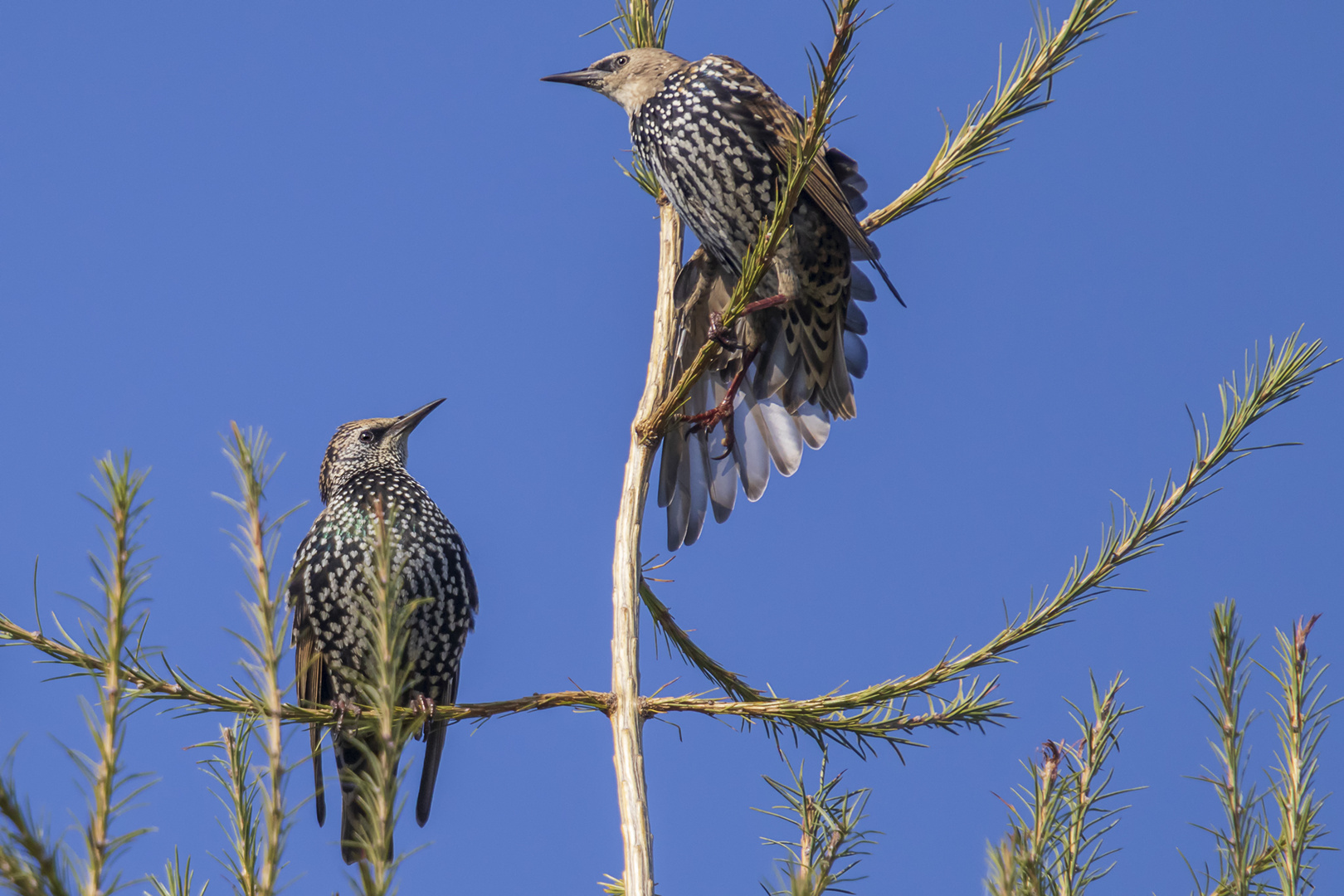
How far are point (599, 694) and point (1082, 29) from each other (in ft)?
6.38

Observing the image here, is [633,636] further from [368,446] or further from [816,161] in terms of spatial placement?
[368,446]

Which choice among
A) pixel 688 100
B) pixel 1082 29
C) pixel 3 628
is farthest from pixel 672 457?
pixel 3 628

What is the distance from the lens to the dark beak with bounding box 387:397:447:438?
4.96 metres

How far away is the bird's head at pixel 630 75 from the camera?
4488 mm

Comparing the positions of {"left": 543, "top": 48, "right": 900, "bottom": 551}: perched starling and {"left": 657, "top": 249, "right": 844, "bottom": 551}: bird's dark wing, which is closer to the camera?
{"left": 543, "top": 48, "right": 900, "bottom": 551}: perched starling

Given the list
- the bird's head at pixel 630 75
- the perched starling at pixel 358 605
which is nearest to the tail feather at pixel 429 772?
the perched starling at pixel 358 605

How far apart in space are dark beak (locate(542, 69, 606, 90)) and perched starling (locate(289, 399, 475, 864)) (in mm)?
1874

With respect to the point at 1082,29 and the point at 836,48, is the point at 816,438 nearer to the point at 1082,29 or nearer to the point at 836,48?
the point at 1082,29

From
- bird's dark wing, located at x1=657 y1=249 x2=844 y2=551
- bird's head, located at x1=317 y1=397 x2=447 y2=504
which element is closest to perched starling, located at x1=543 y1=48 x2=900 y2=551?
bird's dark wing, located at x1=657 y1=249 x2=844 y2=551

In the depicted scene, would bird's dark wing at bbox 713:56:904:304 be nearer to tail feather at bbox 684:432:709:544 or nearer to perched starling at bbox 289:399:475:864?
tail feather at bbox 684:432:709:544

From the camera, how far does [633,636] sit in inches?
107

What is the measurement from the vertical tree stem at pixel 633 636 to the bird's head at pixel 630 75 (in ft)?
4.61

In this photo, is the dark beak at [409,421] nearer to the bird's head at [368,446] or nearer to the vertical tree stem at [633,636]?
the bird's head at [368,446]

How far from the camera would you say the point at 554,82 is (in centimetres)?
511
